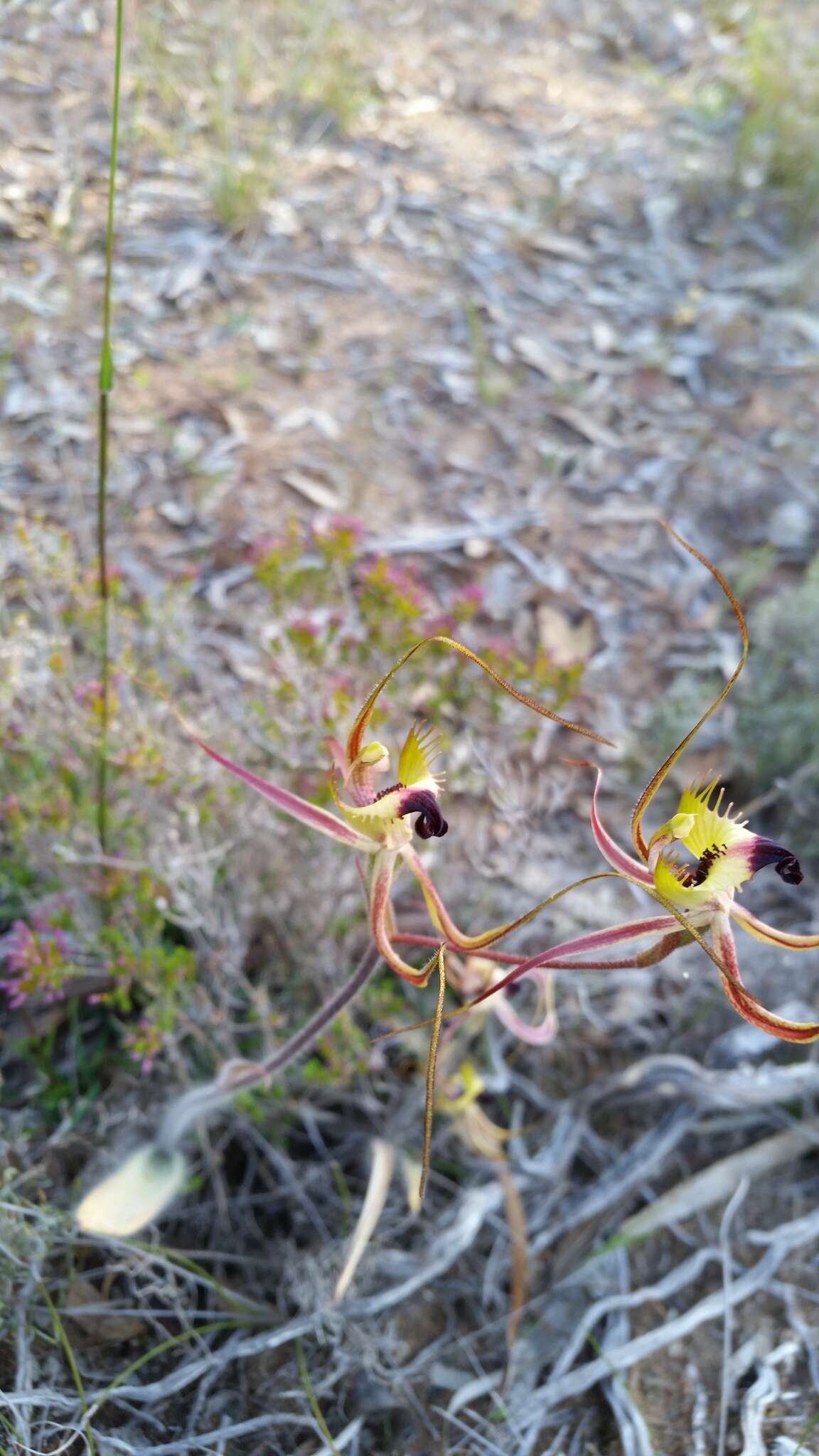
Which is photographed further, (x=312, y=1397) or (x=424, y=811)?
(x=312, y=1397)

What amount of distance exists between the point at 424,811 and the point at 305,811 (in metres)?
0.10

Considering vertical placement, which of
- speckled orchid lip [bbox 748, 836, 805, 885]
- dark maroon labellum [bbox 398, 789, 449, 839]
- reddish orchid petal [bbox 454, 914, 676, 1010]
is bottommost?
reddish orchid petal [bbox 454, 914, 676, 1010]

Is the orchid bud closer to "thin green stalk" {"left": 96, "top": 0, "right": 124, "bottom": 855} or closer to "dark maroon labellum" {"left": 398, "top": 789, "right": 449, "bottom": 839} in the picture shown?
"thin green stalk" {"left": 96, "top": 0, "right": 124, "bottom": 855}

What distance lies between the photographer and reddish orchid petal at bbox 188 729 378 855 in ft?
2.84

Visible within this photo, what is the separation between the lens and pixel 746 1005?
0.78 m

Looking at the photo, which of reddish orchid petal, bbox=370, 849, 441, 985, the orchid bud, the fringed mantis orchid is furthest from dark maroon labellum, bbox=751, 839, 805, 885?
the orchid bud

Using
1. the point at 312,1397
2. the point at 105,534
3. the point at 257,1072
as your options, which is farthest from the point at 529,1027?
the point at 105,534

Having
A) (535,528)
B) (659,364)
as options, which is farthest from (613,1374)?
(659,364)

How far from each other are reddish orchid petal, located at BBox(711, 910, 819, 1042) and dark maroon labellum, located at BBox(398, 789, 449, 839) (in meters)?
0.22

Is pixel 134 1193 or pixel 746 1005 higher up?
pixel 746 1005

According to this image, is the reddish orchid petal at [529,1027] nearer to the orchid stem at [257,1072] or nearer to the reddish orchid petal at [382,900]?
the orchid stem at [257,1072]

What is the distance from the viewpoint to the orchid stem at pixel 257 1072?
99 centimetres

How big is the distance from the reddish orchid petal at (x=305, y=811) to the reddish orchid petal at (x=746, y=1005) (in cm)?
29

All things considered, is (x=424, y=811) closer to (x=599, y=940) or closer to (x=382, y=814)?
(x=382, y=814)
